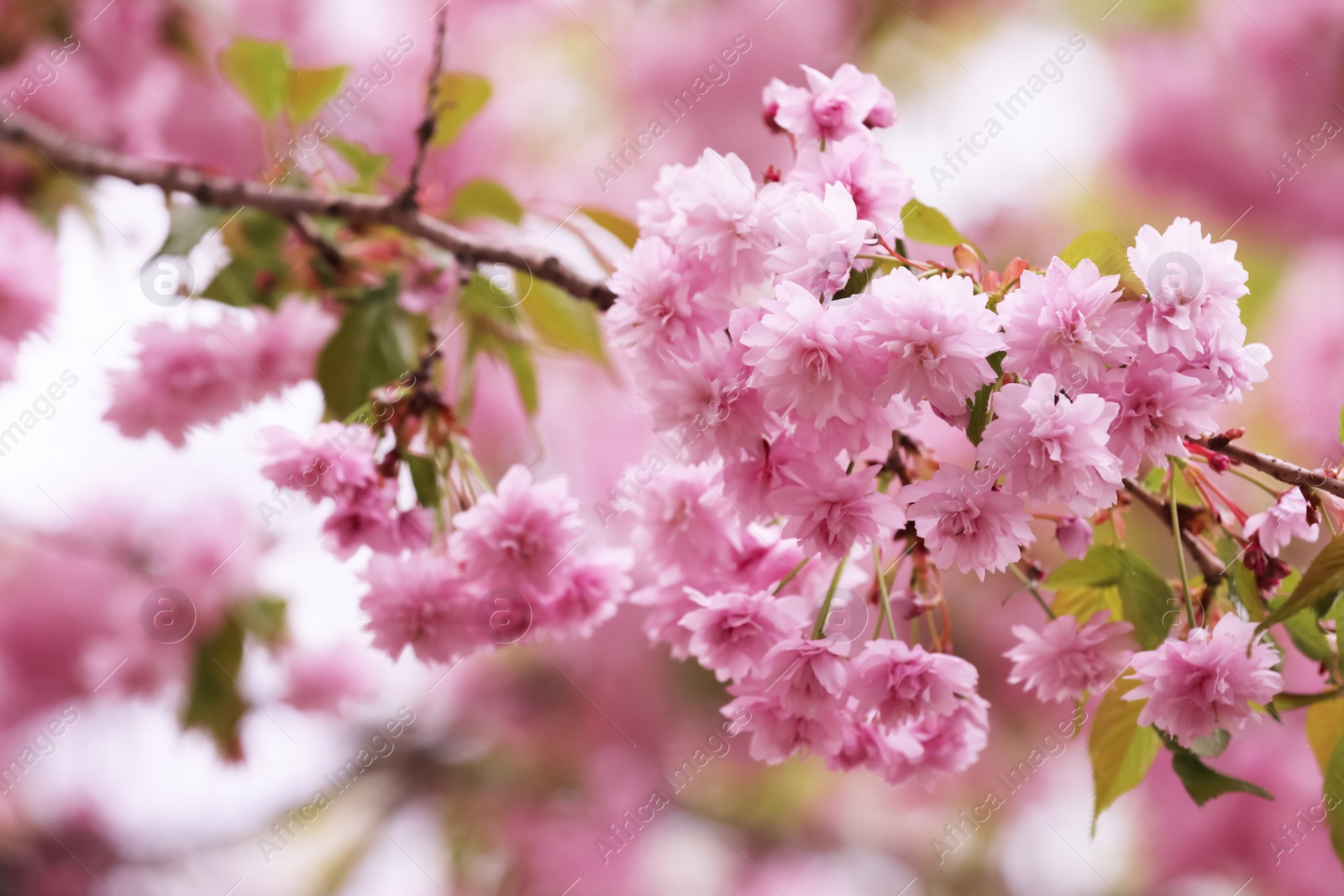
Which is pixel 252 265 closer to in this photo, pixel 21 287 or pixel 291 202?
pixel 291 202

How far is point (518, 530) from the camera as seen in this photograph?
564 millimetres

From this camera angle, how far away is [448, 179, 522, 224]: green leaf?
0.78 m

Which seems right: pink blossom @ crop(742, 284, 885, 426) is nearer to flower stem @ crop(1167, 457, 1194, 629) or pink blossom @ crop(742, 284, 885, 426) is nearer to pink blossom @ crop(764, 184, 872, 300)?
pink blossom @ crop(764, 184, 872, 300)

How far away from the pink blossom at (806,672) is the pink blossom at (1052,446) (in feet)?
0.43

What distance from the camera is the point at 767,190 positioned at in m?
0.47

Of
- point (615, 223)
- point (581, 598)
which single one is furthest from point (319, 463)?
point (615, 223)

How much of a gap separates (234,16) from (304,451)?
3.66 ft

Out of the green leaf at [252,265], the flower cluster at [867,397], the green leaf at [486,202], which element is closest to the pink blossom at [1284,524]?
the flower cluster at [867,397]

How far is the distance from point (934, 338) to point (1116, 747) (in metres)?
0.32

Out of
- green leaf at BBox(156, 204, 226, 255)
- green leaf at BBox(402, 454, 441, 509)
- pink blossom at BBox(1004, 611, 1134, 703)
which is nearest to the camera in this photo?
pink blossom at BBox(1004, 611, 1134, 703)

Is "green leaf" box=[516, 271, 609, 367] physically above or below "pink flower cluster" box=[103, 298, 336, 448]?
above

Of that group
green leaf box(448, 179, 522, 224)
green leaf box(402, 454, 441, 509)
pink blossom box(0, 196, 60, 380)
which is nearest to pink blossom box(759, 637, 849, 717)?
green leaf box(402, 454, 441, 509)

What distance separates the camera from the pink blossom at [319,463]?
0.56 meters

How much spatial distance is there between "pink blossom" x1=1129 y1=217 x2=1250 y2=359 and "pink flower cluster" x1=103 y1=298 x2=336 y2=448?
627mm
